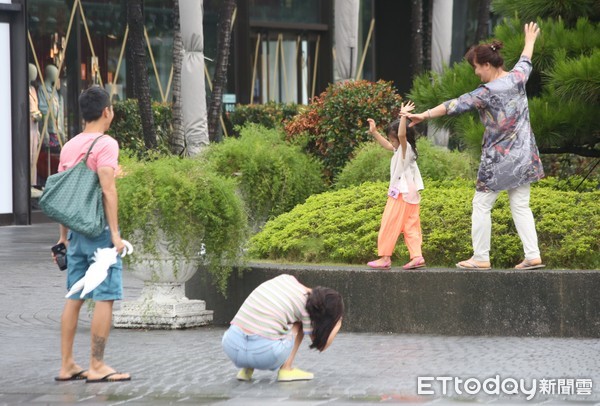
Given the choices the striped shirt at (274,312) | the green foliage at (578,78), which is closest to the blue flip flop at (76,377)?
the striped shirt at (274,312)

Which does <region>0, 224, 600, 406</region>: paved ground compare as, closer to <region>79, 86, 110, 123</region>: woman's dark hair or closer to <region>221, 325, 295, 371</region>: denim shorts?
<region>221, 325, 295, 371</region>: denim shorts

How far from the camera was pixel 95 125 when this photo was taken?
8031mm

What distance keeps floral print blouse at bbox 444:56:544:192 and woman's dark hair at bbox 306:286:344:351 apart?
8.09ft

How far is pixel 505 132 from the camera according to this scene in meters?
9.75

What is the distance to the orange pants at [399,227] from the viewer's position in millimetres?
10219

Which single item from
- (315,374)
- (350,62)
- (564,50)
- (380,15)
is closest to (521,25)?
(564,50)

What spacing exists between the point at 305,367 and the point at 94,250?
5.06 feet

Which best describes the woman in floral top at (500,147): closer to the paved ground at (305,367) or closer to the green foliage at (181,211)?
the paved ground at (305,367)

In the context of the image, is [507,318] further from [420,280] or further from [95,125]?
[95,125]

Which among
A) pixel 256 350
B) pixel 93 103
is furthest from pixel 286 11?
pixel 256 350

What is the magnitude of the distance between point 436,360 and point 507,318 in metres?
1.33

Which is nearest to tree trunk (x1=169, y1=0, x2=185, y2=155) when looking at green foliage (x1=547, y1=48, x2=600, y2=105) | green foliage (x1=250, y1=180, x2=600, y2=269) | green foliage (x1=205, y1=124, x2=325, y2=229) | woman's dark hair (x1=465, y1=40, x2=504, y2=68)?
green foliage (x1=205, y1=124, x2=325, y2=229)

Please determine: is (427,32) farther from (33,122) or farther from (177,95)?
(177,95)

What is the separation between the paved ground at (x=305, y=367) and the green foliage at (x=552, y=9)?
3356mm
